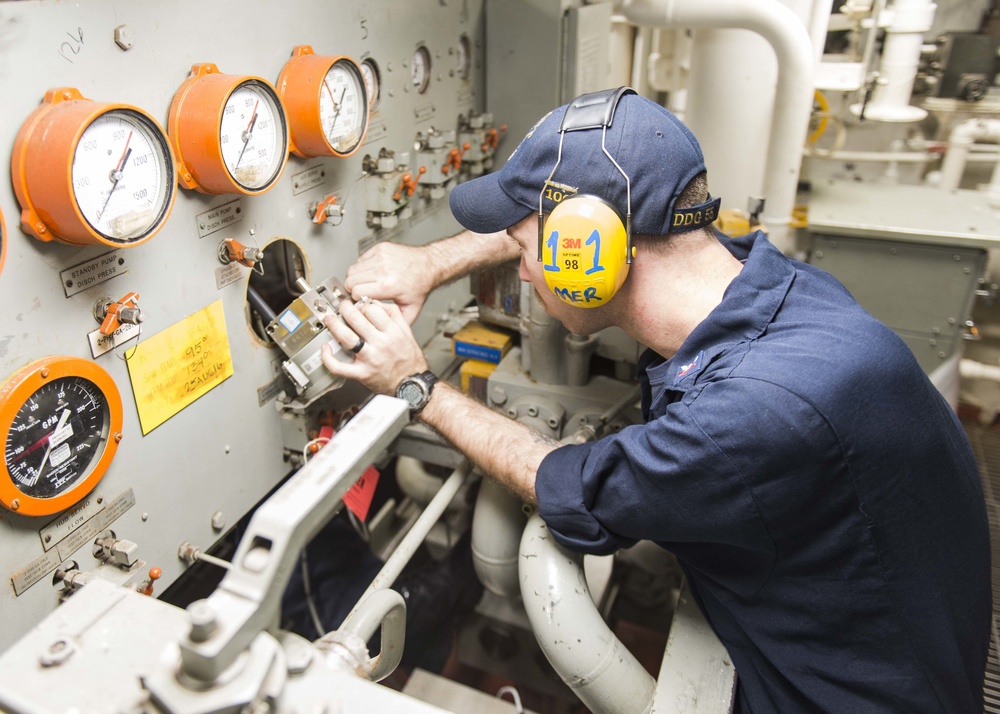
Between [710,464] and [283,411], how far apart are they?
0.83 m

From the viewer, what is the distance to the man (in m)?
0.90

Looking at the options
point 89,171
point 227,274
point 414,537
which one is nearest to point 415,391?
point 414,537

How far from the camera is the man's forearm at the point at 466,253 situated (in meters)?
1.50

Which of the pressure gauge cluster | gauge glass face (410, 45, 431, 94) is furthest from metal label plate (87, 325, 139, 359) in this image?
gauge glass face (410, 45, 431, 94)

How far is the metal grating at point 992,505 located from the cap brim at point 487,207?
128 cm

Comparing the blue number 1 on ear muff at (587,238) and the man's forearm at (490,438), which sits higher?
the blue number 1 on ear muff at (587,238)

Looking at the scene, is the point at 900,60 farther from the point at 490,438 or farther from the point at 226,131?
the point at 226,131

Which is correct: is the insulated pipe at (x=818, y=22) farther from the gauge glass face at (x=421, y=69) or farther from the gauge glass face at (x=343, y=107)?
the gauge glass face at (x=343, y=107)

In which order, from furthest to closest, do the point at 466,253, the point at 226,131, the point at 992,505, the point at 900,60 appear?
1. the point at 992,505
2. the point at 900,60
3. the point at 466,253
4. the point at 226,131

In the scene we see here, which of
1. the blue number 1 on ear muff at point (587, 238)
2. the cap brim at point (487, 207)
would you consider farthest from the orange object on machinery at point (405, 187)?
the blue number 1 on ear muff at point (587, 238)

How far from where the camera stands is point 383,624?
0.92 metres

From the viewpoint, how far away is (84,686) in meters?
0.63

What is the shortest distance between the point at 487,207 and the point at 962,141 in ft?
7.66

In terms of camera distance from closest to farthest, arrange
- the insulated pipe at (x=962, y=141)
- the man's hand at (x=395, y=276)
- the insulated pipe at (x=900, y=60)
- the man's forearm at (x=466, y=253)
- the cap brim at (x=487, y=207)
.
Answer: the cap brim at (x=487, y=207) < the man's hand at (x=395, y=276) < the man's forearm at (x=466, y=253) < the insulated pipe at (x=900, y=60) < the insulated pipe at (x=962, y=141)
